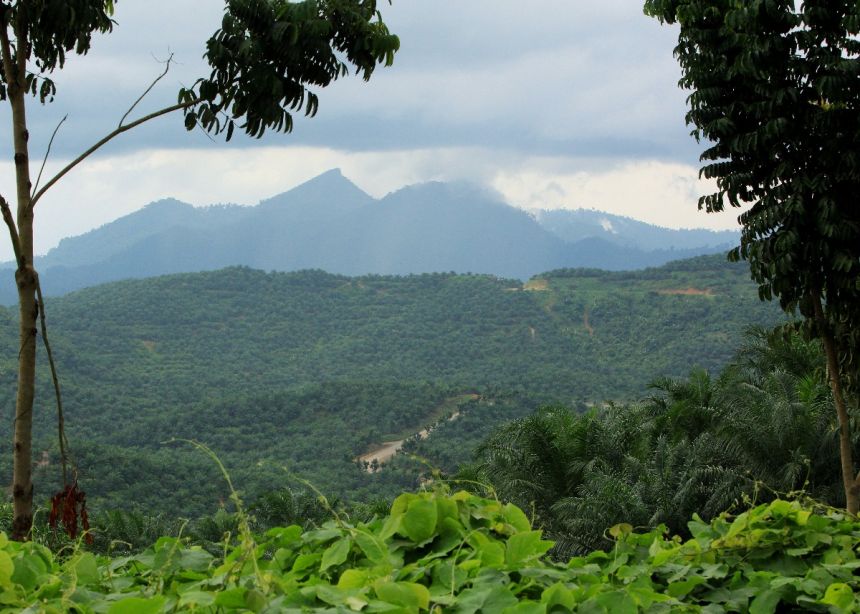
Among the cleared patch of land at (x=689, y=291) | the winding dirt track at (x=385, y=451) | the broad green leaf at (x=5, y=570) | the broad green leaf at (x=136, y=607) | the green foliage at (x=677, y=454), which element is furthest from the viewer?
the cleared patch of land at (x=689, y=291)

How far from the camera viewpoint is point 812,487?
428 inches

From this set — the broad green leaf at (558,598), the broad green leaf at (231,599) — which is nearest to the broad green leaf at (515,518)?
the broad green leaf at (558,598)

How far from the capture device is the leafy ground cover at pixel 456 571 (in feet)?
4.74

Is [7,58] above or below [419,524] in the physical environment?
above

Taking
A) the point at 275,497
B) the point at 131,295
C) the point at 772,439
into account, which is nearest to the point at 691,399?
the point at 772,439

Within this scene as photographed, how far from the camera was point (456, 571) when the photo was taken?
5.23 feet

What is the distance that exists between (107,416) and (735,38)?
120 feet

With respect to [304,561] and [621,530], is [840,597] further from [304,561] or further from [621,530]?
[304,561]

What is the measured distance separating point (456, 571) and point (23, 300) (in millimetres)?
2932

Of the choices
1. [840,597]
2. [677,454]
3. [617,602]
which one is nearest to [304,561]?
[617,602]

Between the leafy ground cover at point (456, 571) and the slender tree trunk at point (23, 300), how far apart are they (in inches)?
81.4

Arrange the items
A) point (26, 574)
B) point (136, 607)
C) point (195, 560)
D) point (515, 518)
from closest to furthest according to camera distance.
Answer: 1. point (136, 607)
2. point (26, 574)
3. point (195, 560)
4. point (515, 518)

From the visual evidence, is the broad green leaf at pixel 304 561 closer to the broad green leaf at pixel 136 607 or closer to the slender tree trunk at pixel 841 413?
the broad green leaf at pixel 136 607

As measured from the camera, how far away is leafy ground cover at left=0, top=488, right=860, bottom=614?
4.74 ft
